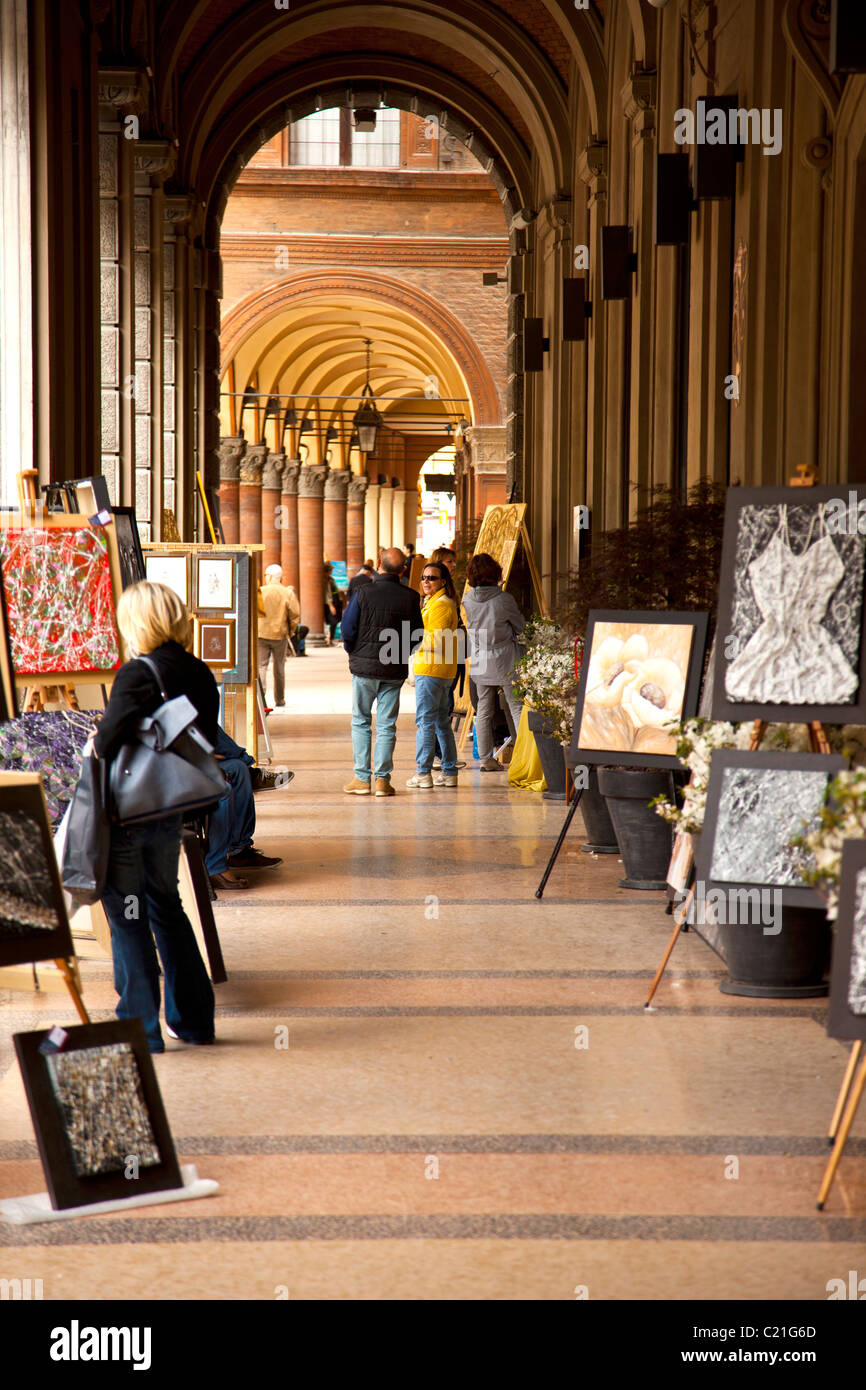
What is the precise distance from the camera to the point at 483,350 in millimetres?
26922

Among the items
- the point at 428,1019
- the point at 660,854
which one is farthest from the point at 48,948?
the point at 660,854

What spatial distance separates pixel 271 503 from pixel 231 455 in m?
3.86

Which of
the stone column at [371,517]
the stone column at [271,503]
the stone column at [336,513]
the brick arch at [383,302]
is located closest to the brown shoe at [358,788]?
the brick arch at [383,302]

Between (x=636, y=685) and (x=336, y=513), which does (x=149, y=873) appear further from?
(x=336, y=513)

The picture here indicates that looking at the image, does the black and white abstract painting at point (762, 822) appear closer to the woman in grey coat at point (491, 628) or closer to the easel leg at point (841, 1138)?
the easel leg at point (841, 1138)

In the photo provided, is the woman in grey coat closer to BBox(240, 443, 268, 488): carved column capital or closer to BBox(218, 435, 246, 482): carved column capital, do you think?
BBox(218, 435, 246, 482): carved column capital

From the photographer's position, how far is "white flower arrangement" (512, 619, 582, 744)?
8.53 m

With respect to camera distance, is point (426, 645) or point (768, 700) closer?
point (768, 700)

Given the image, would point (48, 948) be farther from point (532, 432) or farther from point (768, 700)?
point (532, 432)

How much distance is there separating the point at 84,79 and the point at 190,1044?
7091 millimetres

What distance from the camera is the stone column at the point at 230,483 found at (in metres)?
31.1

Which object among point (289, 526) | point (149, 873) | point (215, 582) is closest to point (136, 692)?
point (149, 873)

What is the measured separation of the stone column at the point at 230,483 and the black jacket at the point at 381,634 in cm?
2097

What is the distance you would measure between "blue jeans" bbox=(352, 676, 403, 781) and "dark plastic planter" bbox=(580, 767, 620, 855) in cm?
218
